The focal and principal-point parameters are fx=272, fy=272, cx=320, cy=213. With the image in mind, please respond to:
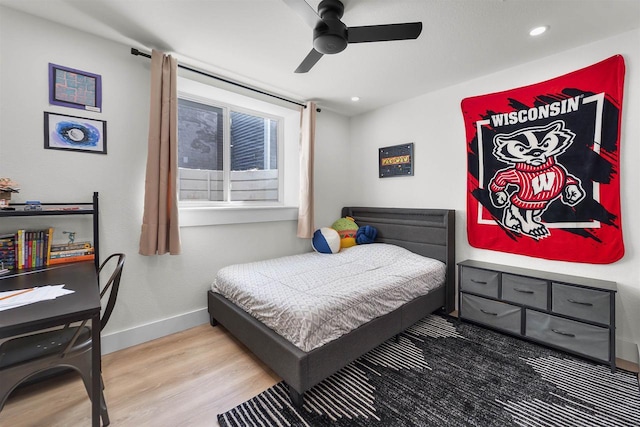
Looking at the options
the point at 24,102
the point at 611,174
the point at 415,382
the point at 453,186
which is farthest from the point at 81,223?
the point at 611,174

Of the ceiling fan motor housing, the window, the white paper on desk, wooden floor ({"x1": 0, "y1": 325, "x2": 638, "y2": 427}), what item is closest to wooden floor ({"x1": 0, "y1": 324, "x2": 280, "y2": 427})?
wooden floor ({"x1": 0, "y1": 325, "x2": 638, "y2": 427})

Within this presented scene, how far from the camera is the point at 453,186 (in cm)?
303

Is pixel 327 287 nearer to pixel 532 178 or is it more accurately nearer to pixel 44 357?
pixel 44 357

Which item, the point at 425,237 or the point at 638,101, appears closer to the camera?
the point at 638,101

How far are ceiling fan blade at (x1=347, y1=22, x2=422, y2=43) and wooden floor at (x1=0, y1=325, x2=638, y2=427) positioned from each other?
2307mm

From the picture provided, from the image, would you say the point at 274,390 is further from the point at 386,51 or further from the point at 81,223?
the point at 386,51

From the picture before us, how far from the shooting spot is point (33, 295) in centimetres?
128

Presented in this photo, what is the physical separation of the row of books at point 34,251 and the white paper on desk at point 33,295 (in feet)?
1.92

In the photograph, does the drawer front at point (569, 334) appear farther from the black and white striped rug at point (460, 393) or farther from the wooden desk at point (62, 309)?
the wooden desk at point (62, 309)

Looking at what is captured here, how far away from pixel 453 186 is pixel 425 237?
645mm

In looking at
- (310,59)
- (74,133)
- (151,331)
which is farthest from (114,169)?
(310,59)

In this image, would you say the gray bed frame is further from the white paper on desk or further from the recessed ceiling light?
the recessed ceiling light

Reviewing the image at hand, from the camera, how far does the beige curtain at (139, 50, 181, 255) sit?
7.36ft

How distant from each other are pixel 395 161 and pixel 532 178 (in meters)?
1.47
